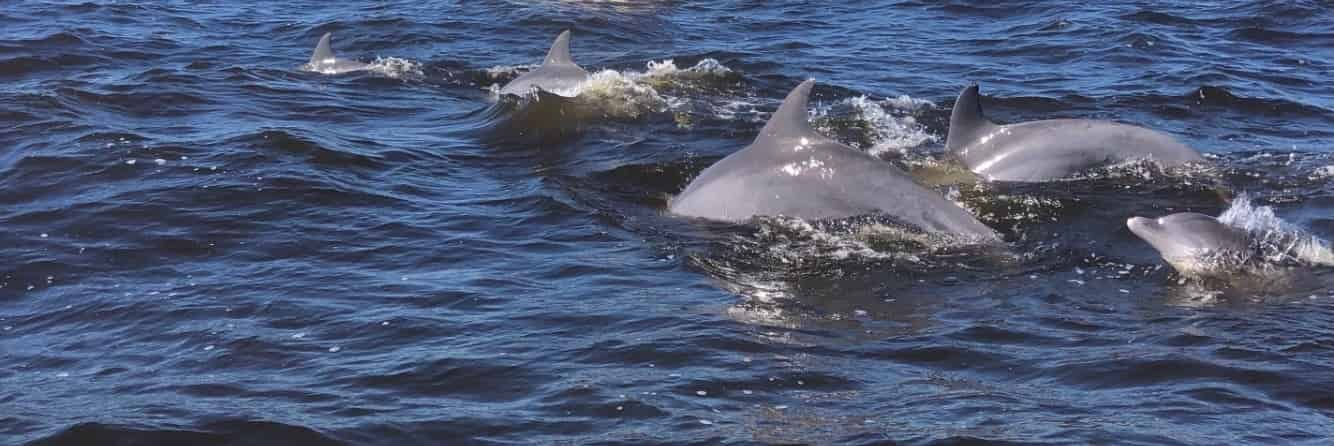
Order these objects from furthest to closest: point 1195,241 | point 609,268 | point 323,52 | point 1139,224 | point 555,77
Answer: point 323,52 < point 555,77 < point 1139,224 < point 609,268 < point 1195,241

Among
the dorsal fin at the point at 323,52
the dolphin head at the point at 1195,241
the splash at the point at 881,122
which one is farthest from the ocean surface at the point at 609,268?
the dorsal fin at the point at 323,52

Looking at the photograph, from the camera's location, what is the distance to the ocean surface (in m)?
8.58

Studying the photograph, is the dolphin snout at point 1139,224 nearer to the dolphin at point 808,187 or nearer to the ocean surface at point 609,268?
the ocean surface at point 609,268

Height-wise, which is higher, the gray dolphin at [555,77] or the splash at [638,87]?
the gray dolphin at [555,77]

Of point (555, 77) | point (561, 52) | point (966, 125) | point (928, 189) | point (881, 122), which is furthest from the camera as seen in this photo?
point (561, 52)

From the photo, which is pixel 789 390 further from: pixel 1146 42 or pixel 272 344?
pixel 1146 42

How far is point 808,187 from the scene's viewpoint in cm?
1284

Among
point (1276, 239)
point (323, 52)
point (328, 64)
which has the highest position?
point (1276, 239)

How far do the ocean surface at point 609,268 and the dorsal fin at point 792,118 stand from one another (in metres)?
0.84

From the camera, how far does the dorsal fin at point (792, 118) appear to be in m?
12.7

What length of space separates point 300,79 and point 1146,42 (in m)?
12.3

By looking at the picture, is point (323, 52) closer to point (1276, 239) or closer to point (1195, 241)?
point (1195, 241)

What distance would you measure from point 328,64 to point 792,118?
10764 mm

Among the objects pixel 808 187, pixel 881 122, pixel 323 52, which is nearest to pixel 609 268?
pixel 808 187
